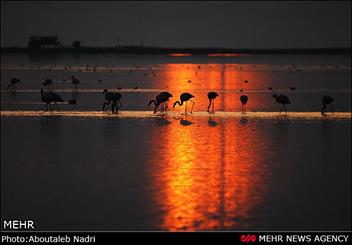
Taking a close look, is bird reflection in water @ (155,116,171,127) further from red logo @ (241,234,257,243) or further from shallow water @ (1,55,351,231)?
red logo @ (241,234,257,243)

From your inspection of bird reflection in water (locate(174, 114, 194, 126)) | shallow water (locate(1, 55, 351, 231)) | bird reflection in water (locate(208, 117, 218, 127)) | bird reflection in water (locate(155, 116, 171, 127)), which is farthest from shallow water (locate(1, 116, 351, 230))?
bird reflection in water (locate(174, 114, 194, 126))

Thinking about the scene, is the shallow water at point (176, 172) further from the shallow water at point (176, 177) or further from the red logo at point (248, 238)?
the red logo at point (248, 238)

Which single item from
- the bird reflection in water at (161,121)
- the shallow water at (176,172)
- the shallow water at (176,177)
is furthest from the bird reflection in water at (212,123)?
the bird reflection in water at (161,121)

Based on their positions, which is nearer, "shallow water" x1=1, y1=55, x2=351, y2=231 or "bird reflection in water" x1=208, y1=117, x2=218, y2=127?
"shallow water" x1=1, y1=55, x2=351, y2=231

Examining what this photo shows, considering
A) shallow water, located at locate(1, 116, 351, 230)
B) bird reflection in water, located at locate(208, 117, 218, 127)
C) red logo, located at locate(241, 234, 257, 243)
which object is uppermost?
bird reflection in water, located at locate(208, 117, 218, 127)

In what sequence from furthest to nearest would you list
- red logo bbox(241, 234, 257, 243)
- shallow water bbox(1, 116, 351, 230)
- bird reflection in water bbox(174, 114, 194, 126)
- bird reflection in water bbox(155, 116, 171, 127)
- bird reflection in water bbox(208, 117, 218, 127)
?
1. bird reflection in water bbox(174, 114, 194, 126)
2. bird reflection in water bbox(155, 116, 171, 127)
3. bird reflection in water bbox(208, 117, 218, 127)
4. shallow water bbox(1, 116, 351, 230)
5. red logo bbox(241, 234, 257, 243)

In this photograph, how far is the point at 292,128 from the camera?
78.9 feet

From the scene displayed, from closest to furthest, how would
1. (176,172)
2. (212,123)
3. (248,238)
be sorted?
(248,238), (176,172), (212,123)

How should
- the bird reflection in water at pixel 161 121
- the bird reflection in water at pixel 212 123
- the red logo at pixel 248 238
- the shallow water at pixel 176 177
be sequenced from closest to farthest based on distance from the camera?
the red logo at pixel 248 238
the shallow water at pixel 176 177
the bird reflection in water at pixel 212 123
the bird reflection in water at pixel 161 121

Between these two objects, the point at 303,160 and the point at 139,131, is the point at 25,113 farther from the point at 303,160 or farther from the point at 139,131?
the point at 303,160

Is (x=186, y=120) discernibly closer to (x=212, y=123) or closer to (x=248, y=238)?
(x=212, y=123)

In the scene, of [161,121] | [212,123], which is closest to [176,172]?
[212,123]

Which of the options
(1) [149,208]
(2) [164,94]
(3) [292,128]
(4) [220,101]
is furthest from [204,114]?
(1) [149,208]

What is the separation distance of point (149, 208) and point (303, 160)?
6530 mm
